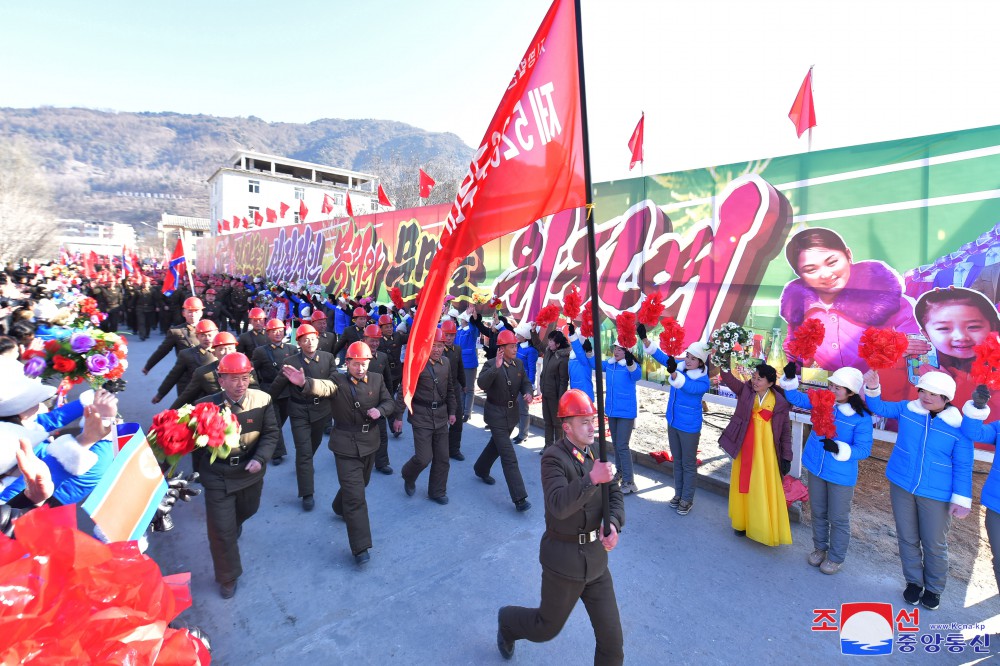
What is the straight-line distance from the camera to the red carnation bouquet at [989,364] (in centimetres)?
355

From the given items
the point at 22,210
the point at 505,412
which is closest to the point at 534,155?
the point at 505,412

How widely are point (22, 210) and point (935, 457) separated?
37854 millimetres

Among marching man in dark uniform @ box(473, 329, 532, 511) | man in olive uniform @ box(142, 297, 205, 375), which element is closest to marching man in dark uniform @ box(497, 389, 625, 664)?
marching man in dark uniform @ box(473, 329, 532, 511)

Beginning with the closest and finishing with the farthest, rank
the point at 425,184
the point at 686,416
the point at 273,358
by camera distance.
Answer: the point at 686,416 → the point at 273,358 → the point at 425,184

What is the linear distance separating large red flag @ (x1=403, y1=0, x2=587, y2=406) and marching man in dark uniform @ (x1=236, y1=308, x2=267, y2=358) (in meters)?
5.89

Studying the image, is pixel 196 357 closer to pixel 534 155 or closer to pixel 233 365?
pixel 233 365

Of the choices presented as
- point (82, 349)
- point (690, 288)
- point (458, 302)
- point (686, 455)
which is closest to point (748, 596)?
point (686, 455)

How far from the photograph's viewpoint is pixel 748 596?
4070 mm

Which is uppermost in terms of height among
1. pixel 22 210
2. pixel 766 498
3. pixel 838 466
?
pixel 22 210

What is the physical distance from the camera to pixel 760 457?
480 cm

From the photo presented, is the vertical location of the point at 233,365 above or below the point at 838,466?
above

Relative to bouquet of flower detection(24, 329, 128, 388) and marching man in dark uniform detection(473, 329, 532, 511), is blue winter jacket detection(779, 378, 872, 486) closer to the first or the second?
marching man in dark uniform detection(473, 329, 532, 511)
